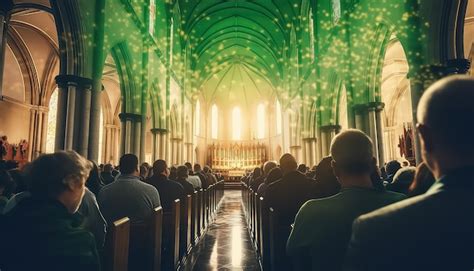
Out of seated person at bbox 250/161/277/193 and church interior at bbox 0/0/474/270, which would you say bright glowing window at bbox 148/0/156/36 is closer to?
church interior at bbox 0/0/474/270

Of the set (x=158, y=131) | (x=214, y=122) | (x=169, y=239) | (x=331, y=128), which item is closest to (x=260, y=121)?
(x=214, y=122)

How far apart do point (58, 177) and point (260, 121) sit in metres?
30.7

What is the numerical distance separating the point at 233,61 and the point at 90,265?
2856cm

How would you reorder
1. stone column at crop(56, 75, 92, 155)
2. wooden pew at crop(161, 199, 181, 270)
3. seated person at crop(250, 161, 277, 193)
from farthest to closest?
1. stone column at crop(56, 75, 92, 155)
2. seated person at crop(250, 161, 277, 193)
3. wooden pew at crop(161, 199, 181, 270)

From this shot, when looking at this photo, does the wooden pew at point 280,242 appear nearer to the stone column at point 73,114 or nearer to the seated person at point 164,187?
the seated person at point 164,187

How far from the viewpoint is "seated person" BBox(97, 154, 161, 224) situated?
11.7 feet

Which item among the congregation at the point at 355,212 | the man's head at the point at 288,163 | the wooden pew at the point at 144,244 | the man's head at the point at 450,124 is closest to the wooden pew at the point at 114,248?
the congregation at the point at 355,212

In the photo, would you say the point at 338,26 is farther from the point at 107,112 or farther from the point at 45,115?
the point at 107,112

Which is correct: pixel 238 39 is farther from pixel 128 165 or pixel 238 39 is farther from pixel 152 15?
pixel 128 165

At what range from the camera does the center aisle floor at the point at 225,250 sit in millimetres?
4898

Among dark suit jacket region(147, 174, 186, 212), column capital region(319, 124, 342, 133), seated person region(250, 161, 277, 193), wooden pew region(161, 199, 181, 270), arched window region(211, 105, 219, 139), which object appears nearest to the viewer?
wooden pew region(161, 199, 181, 270)

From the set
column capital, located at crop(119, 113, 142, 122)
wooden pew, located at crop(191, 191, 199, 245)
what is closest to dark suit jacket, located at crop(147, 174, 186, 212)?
wooden pew, located at crop(191, 191, 199, 245)

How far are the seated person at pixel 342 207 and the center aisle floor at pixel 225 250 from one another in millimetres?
3337

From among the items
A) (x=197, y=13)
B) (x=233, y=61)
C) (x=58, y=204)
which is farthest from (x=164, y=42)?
(x=58, y=204)
